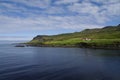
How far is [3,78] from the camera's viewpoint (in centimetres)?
5256

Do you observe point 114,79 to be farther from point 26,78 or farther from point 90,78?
point 26,78

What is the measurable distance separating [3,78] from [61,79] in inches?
754

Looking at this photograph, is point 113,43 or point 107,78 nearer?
A: point 107,78

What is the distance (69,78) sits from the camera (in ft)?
176

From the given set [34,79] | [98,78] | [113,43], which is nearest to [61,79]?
[34,79]

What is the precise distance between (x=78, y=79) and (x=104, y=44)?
152m

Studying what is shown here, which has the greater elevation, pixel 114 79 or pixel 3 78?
pixel 3 78

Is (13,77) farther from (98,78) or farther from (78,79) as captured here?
(98,78)

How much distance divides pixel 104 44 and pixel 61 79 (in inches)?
6046

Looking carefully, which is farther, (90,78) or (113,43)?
(113,43)

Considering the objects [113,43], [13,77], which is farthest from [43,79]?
[113,43]

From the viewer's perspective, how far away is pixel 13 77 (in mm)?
53906

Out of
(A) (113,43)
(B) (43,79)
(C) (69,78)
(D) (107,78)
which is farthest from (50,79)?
(A) (113,43)

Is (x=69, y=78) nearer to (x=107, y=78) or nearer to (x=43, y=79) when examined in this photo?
(x=43, y=79)
